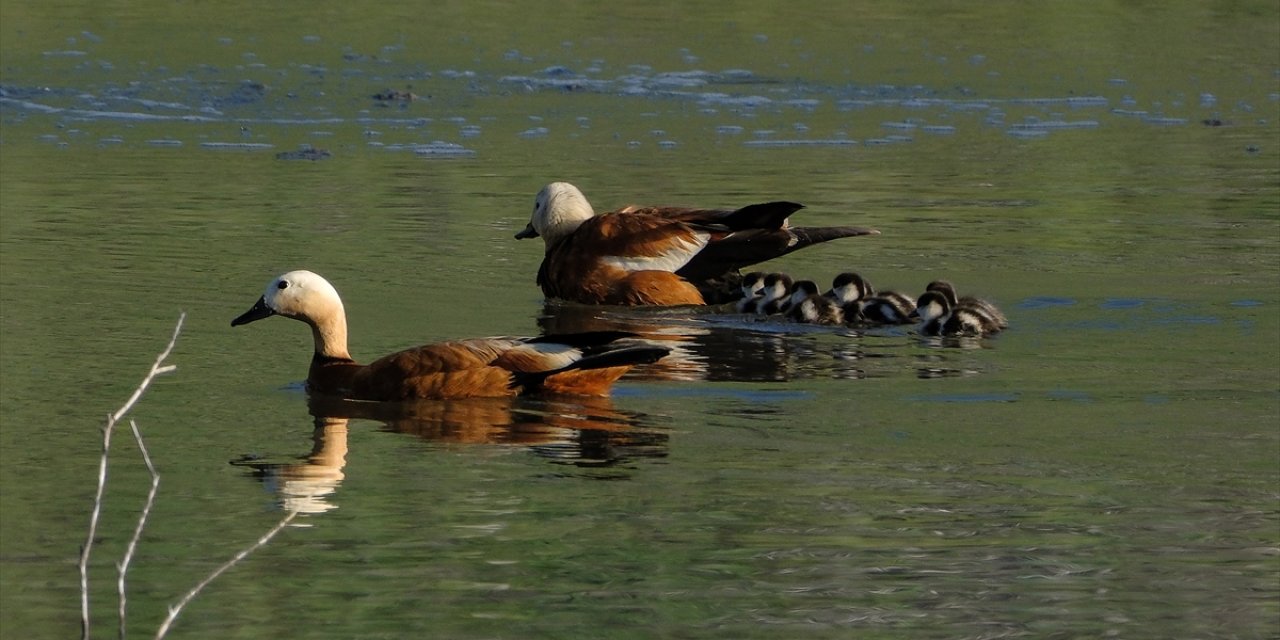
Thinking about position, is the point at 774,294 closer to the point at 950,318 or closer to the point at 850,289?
the point at 850,289

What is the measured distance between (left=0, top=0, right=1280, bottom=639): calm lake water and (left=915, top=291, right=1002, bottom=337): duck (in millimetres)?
219

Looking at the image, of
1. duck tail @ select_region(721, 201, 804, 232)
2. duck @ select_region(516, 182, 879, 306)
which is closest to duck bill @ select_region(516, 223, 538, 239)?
duck @ select_region(516, 182, 879, 306)

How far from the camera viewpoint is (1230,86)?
2080 cm

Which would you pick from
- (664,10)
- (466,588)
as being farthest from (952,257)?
(664,10)

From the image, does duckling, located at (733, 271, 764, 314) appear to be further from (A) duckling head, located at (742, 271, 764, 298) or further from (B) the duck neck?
(B) the duck neck

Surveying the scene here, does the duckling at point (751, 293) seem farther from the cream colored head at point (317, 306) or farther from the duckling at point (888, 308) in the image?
the cream colored head at point (317, 306)

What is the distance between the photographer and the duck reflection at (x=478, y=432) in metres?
7.22

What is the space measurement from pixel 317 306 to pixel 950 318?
3.07m

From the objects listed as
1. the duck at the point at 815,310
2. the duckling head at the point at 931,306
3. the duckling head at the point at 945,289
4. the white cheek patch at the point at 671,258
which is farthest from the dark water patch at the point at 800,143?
the duckling head at the point at 931,306

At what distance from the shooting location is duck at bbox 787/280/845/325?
10945mm

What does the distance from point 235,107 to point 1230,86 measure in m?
9.44

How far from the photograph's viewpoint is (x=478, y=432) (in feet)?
26.7

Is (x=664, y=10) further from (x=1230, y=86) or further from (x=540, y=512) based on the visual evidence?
(x=540, y=512)

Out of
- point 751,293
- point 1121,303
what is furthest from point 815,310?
point 1121,303
